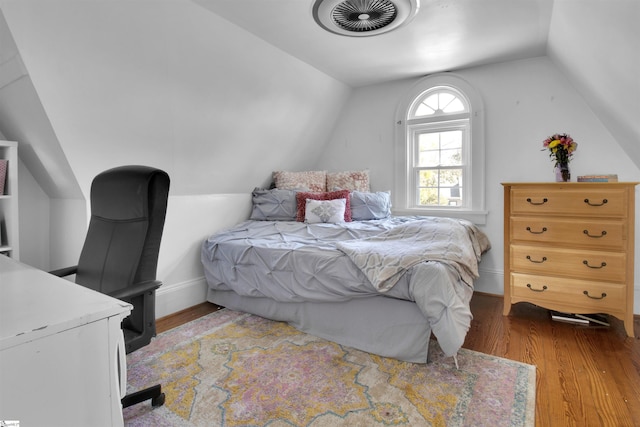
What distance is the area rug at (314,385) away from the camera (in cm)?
151

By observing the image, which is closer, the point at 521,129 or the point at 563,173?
the point at 563,173

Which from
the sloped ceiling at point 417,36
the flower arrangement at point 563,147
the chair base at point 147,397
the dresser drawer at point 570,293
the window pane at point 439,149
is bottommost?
the chair base at point 147,397

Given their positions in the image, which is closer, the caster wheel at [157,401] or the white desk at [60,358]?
the white desk at [60,358]

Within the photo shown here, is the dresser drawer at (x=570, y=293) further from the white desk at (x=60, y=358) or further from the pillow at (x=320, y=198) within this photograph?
the white desk at (x=60, y=358)

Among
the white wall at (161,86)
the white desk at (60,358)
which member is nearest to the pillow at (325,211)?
the white wall at (161,86)

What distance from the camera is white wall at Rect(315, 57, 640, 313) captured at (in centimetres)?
282

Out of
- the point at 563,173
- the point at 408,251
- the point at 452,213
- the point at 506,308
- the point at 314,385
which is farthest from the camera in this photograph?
the point at 452,213

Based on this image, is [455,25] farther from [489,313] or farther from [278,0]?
[489,313]

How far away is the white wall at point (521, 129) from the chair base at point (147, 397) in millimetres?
2909

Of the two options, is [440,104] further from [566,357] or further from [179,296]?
[179,296]

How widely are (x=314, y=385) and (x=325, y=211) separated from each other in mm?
1656

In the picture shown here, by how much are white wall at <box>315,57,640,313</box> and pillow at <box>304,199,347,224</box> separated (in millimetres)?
918

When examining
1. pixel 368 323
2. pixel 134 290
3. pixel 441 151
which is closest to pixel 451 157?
pixel 441 151

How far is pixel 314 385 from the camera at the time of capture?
1.76 meters
